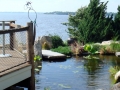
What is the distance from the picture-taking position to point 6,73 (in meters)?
6.90

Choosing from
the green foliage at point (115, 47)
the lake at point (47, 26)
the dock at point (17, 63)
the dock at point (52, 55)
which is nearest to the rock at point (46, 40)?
the lake at point (47, 26)

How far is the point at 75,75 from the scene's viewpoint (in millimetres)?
12266

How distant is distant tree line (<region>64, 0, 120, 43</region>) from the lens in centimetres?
2069

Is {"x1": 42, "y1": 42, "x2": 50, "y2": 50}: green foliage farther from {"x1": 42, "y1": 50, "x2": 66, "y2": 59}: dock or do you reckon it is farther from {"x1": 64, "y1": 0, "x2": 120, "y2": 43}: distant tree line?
{"x1": 64, "y1": 0, "x2": 120, "y2": 43}: distant tree line

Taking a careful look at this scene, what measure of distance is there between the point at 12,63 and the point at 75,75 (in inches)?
191

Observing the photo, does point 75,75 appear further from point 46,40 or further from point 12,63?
point 46,40

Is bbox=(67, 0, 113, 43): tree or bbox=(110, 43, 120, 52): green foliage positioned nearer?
bbox=(110, 43, 120, 52): green foliage

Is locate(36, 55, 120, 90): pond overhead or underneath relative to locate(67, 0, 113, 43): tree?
underneath

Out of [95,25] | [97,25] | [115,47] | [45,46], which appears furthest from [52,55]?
[95,25]

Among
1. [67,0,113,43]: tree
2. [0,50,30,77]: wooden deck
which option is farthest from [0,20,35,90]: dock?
[67,0,113,43]: tree

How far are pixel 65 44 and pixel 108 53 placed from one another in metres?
3.96

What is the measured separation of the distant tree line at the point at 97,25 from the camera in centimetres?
2069

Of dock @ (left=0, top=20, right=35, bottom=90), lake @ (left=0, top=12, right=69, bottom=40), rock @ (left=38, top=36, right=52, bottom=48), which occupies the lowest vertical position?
lake @ (left=0, top=12, right=69, bottom=40)

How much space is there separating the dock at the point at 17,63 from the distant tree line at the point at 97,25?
38.5ft
